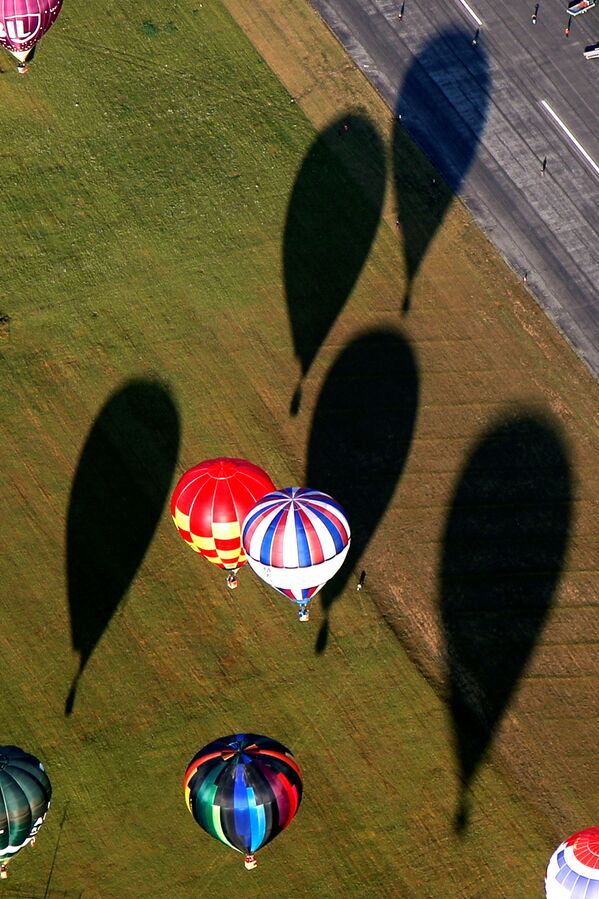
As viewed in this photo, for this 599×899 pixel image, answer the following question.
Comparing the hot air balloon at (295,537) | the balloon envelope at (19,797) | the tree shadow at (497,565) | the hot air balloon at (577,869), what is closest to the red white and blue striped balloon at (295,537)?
the hot air balloon at (295,537)

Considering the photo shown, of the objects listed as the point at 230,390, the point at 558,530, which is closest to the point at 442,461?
the point at 558,530

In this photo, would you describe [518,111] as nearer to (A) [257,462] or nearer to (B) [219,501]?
(A) [257,462]

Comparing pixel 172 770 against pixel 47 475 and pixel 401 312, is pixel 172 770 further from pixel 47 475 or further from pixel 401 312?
pixel 401 312

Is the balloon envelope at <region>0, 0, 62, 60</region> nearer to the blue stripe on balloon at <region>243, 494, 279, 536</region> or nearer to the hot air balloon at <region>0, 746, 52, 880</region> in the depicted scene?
the blue stripe on balloon at <region>243, 494, 279, 536</region>

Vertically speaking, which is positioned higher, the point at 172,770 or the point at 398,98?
the point at 398,98

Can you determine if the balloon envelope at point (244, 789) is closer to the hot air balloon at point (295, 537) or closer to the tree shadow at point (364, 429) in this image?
the hot air balloon at point (295, 537)

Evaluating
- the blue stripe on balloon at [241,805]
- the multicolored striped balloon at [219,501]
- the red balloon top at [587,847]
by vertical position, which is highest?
the multicolored striped balloon at [219,501]
